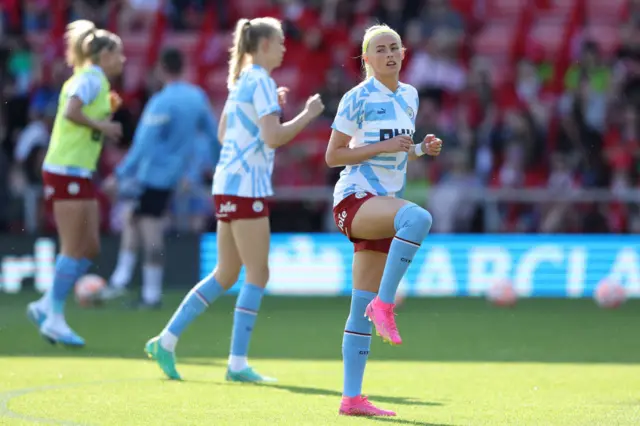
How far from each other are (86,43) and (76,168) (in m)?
0.95

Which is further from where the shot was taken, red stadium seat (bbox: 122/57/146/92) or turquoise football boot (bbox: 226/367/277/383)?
red stadium seat (bbox: 122/57/146/92)

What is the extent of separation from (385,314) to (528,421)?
83 cm

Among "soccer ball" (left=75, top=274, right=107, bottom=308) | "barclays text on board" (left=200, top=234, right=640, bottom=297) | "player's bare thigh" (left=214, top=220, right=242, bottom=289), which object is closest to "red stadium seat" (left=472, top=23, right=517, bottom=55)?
"barclays text on board" (left=200, top=234, right=640, bottom=297)

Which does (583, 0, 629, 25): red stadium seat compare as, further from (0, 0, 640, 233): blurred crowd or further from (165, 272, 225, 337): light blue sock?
(165, 272, 225, 337): light blue sock

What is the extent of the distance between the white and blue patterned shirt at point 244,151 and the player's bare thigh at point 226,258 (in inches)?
10.7

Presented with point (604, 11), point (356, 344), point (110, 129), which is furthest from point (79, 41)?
point (604, 11)

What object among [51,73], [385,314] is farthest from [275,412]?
[51,73]

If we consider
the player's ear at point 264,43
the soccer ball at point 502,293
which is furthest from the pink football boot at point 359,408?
the soccer ball at point 502,293

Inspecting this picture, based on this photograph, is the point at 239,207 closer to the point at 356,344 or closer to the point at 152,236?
the point at 356,344

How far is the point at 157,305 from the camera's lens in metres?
13.0

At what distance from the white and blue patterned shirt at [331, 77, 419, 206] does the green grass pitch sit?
3.71 feet

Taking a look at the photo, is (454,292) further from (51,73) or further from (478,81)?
(51,73)

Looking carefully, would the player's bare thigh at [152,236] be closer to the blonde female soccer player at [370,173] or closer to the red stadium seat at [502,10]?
the blonde female soccer player at [370,173]

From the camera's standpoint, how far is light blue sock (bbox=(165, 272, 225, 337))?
7.88m
